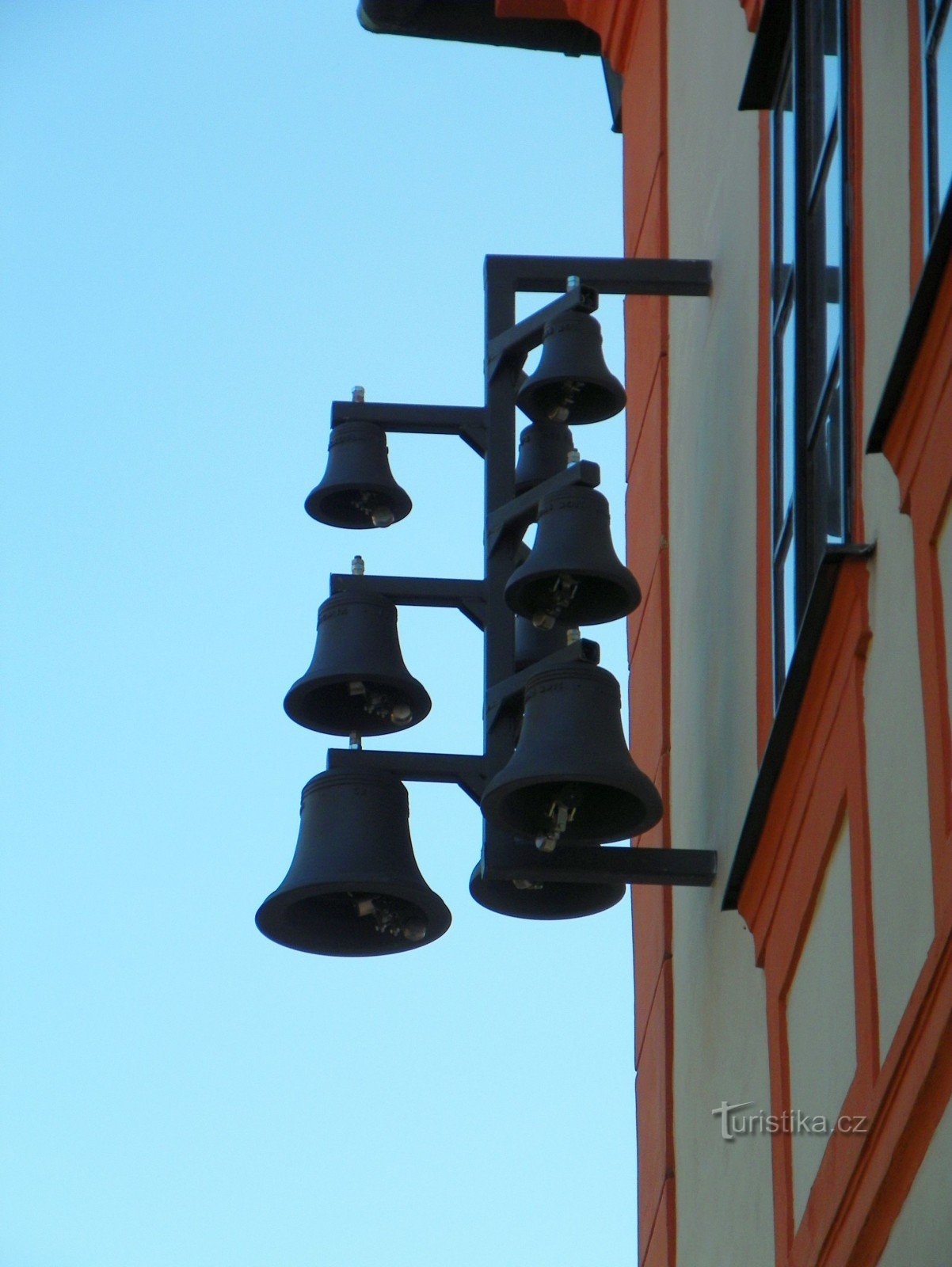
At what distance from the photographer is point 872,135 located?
5.82 m

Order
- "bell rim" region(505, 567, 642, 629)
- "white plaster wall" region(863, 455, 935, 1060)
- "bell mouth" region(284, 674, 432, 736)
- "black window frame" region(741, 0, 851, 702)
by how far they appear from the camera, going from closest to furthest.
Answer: "white plaster wall" region(863, 455, 935, 1060), "black window frame" region(741, 0, 851, 702), "bell rim" region(505, 567, 642, 629), "bell mouth" region(284, 674, 432, 736)

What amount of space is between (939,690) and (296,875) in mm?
2315

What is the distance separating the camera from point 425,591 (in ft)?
24.8

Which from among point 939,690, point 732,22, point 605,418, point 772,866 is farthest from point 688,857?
point 732,22

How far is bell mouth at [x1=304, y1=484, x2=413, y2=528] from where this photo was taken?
27.7 ft

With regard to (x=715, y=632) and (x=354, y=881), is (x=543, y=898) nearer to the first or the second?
(x=354, y=881)

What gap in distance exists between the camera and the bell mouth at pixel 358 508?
332 inches

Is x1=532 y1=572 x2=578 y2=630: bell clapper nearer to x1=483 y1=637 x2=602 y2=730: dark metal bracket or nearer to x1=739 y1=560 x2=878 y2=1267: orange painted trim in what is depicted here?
x1=483 y1=637 x2=602 y2=730: dark metal bracket

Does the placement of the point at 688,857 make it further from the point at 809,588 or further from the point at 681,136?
the point at 681,136

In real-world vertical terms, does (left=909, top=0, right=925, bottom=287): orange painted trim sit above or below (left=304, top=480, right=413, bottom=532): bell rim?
below

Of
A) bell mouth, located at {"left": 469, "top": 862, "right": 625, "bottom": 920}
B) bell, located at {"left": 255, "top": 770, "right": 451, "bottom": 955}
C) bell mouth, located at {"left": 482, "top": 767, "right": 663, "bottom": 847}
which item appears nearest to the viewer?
bell mouth, located at {"left": 482, "top": 767, "right": 663, "bottom": 847}

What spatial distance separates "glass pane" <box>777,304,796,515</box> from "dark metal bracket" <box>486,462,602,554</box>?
1.80 ft

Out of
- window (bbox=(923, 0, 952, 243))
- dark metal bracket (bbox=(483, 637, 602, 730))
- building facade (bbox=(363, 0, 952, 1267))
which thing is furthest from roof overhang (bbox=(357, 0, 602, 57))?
window (bbox=(923, 0, 952, 243))

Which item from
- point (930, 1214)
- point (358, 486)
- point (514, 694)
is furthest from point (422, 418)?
point (930, 1214)
